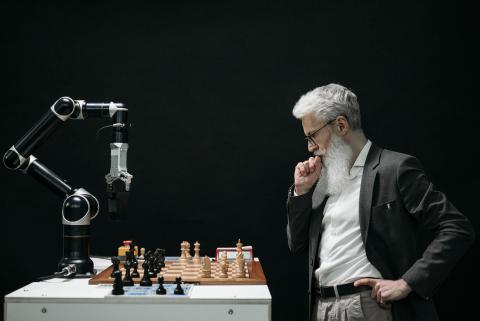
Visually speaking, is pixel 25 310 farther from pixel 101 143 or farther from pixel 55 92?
pixel 55 92

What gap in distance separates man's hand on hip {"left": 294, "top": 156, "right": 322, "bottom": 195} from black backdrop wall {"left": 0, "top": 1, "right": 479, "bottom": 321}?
0.99 metres

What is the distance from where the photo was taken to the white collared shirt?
2.46 m

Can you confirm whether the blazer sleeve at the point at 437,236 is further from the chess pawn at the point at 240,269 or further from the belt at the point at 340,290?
the chess pawn at the point at 240,269

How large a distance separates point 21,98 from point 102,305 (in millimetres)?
2036

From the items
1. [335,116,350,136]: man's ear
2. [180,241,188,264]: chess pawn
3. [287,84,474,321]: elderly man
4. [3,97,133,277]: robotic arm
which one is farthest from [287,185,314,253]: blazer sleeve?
[3,97,133,277]: robotic arm

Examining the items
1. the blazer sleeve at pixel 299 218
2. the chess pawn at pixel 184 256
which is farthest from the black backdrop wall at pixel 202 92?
the blazer sleeve at pixel 299 218

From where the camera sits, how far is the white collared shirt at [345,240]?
246 centimetres

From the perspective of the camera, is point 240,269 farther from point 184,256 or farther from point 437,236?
point 437,236

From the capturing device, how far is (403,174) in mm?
2438

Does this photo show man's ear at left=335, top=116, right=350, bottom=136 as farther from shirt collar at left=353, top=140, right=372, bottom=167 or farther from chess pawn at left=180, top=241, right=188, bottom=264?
chess pawn at left=180, top=241, right=188, bottom=264

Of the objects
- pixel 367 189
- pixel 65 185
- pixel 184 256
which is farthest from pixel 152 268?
pixel 367 189

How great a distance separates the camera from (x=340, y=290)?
2463 mm

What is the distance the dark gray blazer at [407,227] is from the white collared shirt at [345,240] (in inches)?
2.1

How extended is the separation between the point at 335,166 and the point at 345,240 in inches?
14.6
